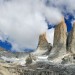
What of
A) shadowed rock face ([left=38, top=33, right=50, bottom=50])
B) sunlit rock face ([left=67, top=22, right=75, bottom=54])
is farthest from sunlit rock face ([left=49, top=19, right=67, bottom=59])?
shadowed rock face ([left=38, top=33, right=50, bottom=50])

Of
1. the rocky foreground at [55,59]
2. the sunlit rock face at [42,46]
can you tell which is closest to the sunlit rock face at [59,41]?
the rocky foreground at [55,59]

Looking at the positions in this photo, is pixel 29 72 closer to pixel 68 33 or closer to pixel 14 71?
pixel 14 71

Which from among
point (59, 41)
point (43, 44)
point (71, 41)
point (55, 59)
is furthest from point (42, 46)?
point (55, 59)

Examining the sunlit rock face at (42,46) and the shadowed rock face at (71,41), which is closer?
the shadowed rock face at (71,41)

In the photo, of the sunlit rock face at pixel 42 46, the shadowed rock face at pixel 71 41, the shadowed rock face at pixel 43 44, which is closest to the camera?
the shadowed rock face at pixel 71 41

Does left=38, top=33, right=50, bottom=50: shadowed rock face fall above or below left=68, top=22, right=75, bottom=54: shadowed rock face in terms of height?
above

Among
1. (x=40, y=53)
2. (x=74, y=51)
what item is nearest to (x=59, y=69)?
(x=74, y=51)

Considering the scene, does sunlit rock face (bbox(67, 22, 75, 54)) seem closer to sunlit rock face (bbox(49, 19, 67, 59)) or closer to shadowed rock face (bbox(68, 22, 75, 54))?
shadowed rock face (bbox(68, 22, 75, 54))

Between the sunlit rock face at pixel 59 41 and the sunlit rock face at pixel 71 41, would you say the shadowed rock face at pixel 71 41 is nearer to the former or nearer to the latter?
the sunlit rock face at pixel 71 41

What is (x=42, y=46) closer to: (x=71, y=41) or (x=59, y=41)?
(x=59, y=41)
